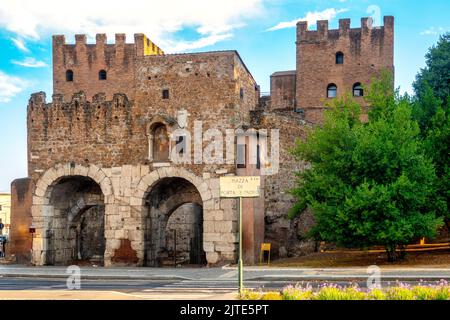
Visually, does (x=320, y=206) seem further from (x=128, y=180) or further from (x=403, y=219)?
(x=128, y=180)

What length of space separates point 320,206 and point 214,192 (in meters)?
4.62

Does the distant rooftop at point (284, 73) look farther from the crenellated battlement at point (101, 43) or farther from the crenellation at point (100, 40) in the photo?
the crenellation at point (100, 40)

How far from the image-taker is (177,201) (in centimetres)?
3191

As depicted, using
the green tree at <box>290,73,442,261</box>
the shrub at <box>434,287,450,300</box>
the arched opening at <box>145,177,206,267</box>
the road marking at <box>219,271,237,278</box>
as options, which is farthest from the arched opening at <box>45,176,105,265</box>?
the shrub at <box>434,287,450,300</box>

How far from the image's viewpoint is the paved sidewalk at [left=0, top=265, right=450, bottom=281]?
2154cm

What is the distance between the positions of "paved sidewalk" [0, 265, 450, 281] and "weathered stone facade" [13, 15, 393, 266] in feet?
7.22

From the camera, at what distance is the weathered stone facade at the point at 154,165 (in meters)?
29.2

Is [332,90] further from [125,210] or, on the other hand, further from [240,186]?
[240,186]

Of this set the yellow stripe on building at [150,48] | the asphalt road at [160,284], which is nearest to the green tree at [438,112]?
the asphalt road at [160,284]

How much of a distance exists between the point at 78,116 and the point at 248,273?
1146cm

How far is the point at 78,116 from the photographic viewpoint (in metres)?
31.3

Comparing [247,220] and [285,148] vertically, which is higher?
[285,148]

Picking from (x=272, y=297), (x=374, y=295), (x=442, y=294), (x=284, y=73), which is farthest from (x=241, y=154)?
(x=284, y=73)
